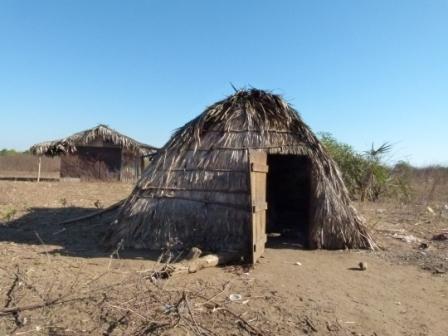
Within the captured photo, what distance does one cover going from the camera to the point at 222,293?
4789 mm

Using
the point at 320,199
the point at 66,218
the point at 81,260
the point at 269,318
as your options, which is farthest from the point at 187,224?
the point at 66,218

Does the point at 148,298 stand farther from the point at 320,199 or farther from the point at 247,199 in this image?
the point at 320,199

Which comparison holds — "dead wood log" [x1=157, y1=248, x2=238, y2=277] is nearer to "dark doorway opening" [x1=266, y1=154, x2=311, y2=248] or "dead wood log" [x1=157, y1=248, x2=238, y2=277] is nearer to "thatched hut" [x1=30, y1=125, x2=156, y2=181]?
"dark doorway opening" [x1=266, y1=154, x2=311, y2=248]

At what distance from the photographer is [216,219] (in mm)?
6938

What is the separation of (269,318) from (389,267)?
10.6 feet

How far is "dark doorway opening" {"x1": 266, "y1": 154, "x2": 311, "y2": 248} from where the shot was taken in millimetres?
9961

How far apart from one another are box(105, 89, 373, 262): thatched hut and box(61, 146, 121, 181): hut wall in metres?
15.2

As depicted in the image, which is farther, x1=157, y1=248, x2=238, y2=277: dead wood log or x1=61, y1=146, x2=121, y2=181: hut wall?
x1=61, y1=146, x2=121, y2=181: hut wall

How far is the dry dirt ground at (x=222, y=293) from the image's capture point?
3941 millimetres

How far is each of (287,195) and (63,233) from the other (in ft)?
16.7

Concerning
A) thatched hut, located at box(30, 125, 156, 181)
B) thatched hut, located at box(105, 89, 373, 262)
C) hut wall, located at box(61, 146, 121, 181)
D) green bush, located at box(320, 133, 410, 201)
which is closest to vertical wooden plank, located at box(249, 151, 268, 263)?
thatched hut, located at box(105, 89, 373, 262)

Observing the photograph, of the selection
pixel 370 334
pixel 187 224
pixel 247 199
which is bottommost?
pixel 370 334

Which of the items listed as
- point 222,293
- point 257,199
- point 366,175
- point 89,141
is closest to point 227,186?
point 257,199

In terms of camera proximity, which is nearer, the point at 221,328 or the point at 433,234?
the point at 221,328
